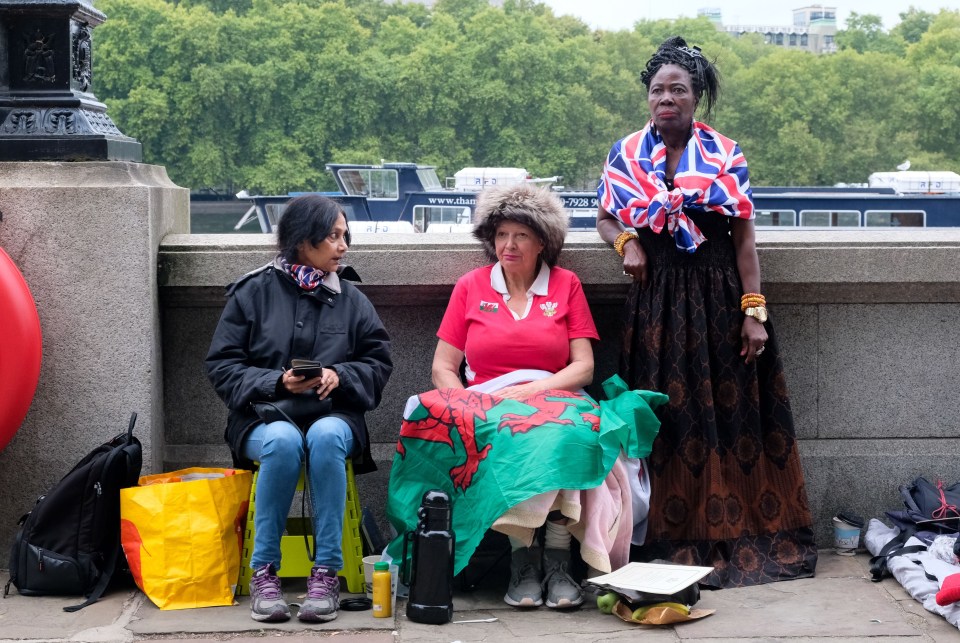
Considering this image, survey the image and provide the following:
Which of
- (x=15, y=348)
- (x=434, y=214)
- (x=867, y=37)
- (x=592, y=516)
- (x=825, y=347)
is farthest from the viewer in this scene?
(x=867, y=37)

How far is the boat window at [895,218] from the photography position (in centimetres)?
3178

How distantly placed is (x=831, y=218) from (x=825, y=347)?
2902 centimetres

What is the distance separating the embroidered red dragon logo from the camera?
3990mm

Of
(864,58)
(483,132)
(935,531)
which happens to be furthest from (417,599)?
(864,58)

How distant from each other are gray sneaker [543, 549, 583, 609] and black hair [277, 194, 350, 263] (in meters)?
1.37

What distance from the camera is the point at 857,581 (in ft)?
14.2

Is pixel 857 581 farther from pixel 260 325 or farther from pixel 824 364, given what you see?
pixel 260 325

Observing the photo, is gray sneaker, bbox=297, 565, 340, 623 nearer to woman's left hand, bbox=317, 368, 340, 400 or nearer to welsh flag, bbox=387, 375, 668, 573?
welsh flag, bbox=387, 375, 668, 573

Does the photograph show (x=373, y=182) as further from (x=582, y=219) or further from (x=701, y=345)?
(x=701, y=345)

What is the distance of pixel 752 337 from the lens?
430cm

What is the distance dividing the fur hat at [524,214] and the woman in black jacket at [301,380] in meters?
0.53

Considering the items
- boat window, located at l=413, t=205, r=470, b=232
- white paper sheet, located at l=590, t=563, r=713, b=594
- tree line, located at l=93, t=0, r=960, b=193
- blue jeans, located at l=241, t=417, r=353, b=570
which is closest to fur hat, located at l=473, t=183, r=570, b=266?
blue jeans, located at l=241, t=417, r=353, b=570

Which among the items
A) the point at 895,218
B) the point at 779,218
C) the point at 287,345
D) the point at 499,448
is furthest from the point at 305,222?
the point at 895,218

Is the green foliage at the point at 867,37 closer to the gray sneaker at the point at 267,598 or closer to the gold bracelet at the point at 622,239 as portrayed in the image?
the gold bracelet at the point at 622,239
